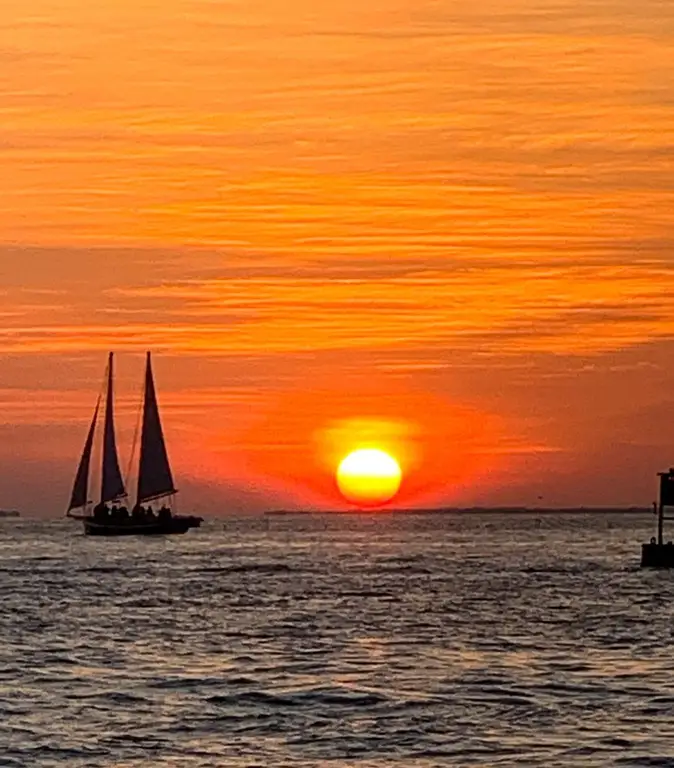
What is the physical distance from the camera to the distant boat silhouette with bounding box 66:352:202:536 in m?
175

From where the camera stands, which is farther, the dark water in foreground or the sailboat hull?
the sailboat hull

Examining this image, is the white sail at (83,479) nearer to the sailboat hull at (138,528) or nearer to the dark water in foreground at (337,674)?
the sailboat hull at (138,528)

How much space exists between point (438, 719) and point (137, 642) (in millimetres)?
21442

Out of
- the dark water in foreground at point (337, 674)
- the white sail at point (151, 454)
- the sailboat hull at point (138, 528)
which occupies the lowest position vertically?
the dark water in foreground at point (337, 674)

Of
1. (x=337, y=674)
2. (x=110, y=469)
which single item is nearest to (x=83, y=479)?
(x=110, y=469)

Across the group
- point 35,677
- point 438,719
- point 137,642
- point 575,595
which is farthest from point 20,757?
point 575,595

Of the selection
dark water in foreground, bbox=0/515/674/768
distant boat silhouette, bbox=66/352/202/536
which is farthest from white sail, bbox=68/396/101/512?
dark water in foreground, bbox=0/515/674/768

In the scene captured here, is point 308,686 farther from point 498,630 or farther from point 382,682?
point 498,630

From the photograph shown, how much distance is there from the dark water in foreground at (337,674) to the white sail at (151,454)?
66.2 m

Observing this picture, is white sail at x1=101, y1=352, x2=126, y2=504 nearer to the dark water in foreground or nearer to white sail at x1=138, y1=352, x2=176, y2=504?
white sail at x1=138, y1=352, x2=176, y2=504

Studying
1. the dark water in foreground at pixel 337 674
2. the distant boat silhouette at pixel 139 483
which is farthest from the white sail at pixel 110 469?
the dark water in foreground at pixel 337 674

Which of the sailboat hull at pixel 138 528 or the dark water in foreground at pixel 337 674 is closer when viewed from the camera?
the dark water in foreground at pixel 337 674

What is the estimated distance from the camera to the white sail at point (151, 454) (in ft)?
572

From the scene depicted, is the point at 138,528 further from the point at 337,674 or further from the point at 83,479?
the point at 337,674
